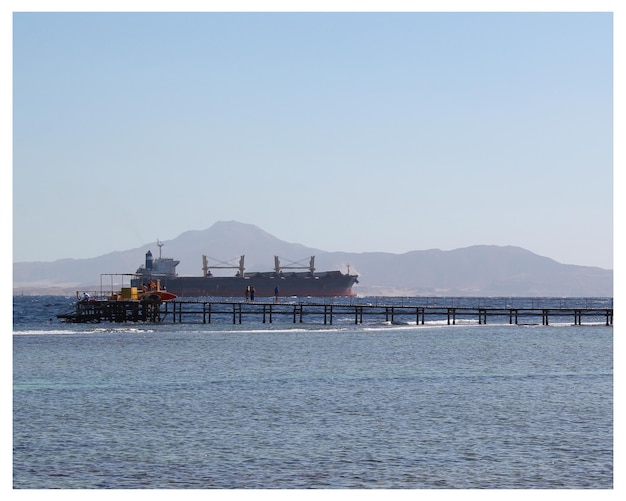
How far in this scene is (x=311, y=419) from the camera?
89.7 ft

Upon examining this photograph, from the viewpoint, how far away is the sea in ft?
65.8

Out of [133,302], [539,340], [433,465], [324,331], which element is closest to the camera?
[433,465]

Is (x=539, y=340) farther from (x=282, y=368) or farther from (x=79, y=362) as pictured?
(x=79, y=362)

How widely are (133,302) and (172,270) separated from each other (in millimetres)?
100090

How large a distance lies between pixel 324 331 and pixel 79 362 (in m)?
33.2

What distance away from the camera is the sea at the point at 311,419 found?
20062mm

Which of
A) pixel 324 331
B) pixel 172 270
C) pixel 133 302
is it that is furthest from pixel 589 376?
pixel 172 270

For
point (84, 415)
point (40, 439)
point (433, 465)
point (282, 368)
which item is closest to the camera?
point (433, 465)

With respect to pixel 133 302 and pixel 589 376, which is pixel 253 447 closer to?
pixel 589 376

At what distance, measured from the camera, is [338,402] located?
31.2 m

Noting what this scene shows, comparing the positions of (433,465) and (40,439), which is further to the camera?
(40,439)

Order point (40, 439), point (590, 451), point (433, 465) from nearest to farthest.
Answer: point (433, 465)
point (590, 451)
point (40, 439)

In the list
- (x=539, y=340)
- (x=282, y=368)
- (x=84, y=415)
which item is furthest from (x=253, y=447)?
(x=539, y=340)

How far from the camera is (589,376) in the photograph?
3981 centimetres
